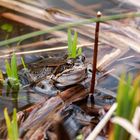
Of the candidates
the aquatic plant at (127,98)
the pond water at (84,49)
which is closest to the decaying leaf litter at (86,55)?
the pond water at (84,49)

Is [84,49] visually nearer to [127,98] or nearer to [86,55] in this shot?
[86,55]

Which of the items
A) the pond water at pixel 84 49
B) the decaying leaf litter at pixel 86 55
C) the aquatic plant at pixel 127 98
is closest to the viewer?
the aquatic plant at pixel 127 98

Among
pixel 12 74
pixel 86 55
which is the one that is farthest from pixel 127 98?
pixel 86 55

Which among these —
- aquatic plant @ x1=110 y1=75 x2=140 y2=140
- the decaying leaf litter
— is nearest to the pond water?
the decaying leaf litter

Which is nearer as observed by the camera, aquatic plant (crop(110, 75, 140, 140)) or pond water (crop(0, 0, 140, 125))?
aquatic plant (crop(110, 75, 140, 140))

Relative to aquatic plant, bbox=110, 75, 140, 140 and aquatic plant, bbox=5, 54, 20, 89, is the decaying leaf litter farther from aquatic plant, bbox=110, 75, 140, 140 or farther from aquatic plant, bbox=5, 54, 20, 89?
aquatic plant, bbox=110, 75, 140, 140

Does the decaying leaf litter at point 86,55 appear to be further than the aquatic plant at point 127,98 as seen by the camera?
Yes

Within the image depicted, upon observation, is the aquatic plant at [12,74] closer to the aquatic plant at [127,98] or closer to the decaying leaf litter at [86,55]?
the decaying leaf litter at [86,55]

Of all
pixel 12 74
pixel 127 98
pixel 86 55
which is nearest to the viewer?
pixel 127 98
